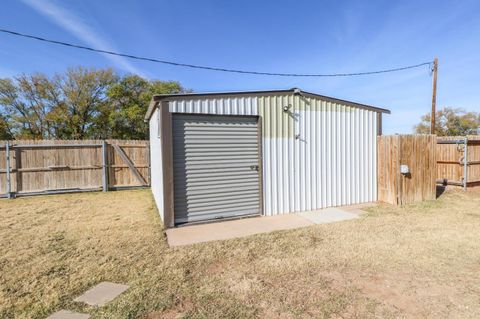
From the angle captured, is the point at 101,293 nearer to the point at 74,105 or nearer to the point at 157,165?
the point at 157,165

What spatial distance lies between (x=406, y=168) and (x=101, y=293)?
6.88 metres

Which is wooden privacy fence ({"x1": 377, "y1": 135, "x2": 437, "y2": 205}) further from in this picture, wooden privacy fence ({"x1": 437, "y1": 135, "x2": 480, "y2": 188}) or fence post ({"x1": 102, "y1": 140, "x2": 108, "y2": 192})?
fence post ({"x1": 102, "y1": 140, "x2": 108, "y2": 192})

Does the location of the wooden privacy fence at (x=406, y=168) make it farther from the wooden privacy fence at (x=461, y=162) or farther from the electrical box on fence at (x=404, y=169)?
the wooden privacy fence at (x=461, y=162)

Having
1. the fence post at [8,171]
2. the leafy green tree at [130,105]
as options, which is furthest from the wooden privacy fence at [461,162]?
the leafy green tree at [130,105]

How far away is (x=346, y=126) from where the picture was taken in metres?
6.80

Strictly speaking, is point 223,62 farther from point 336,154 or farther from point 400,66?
point 400,66

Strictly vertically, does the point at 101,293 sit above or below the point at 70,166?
below

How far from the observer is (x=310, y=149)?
21.0ft

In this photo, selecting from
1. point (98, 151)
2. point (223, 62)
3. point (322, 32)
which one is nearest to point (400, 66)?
point (322, 32)

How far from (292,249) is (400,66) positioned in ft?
37.4

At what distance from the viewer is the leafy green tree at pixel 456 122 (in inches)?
1141

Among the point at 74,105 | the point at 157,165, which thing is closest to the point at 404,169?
the point at 157,165

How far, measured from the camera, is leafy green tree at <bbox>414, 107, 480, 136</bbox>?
28984 millimetres

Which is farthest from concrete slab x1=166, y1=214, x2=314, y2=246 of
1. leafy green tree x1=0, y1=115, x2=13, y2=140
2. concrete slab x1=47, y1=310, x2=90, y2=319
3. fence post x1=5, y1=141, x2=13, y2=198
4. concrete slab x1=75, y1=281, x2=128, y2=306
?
leafy green tree x1=0, y1=115, x2=13, y2=140
